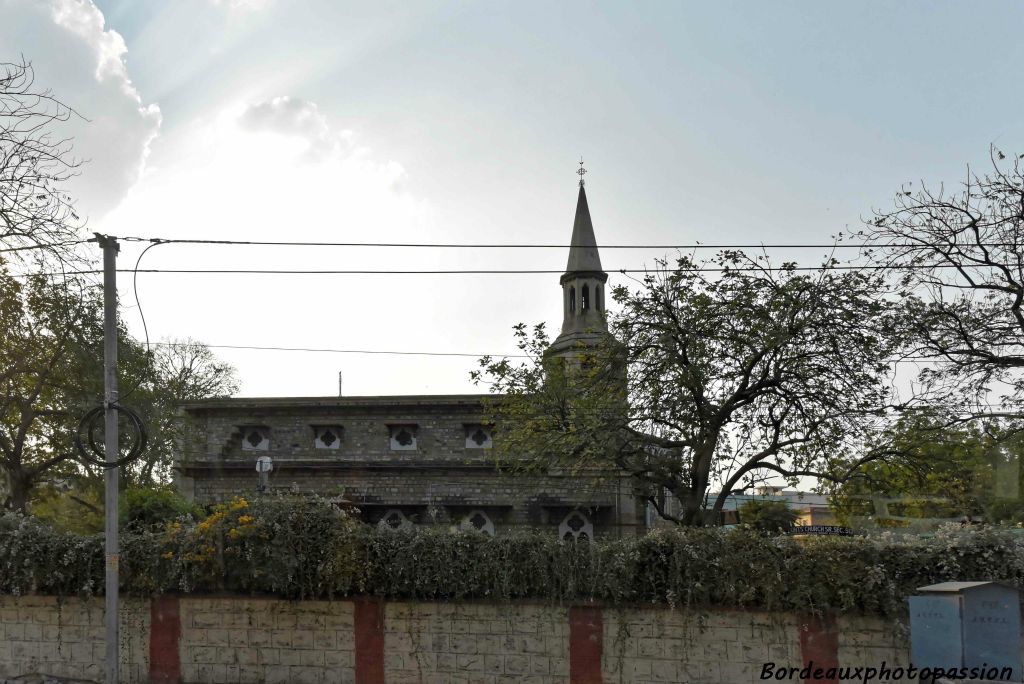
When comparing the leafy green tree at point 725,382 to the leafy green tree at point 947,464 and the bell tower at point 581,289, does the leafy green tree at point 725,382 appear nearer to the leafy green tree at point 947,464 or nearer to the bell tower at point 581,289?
the leafy green tree at point 947,464

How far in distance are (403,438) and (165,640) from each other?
961 inches

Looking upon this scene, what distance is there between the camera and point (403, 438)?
130 ft

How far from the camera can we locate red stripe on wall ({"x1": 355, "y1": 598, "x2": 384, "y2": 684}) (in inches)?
575

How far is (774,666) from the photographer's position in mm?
13555

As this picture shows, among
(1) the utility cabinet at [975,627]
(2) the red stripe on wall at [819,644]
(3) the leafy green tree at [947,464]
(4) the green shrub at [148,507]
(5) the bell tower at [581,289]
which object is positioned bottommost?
(2) the red stripe on wall at [819,644]

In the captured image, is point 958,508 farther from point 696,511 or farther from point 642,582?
point 642,582

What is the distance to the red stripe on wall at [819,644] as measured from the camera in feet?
44.2

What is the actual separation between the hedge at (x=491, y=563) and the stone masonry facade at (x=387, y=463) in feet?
70.3

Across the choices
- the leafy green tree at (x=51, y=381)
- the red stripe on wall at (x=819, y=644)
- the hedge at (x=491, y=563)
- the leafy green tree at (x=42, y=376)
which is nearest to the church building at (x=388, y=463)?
the leafy green tree at (x=51, y=381)

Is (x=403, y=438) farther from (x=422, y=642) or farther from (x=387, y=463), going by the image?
(x=422, y=642)

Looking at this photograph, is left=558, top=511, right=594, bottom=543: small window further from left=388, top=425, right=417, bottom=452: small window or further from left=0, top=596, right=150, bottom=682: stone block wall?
left=0, top=596, right=150, bottom=682: stone block wall

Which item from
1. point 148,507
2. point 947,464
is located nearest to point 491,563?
point 947,464

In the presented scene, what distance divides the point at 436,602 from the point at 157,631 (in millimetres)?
4883

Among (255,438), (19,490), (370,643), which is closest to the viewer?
(370,643)
